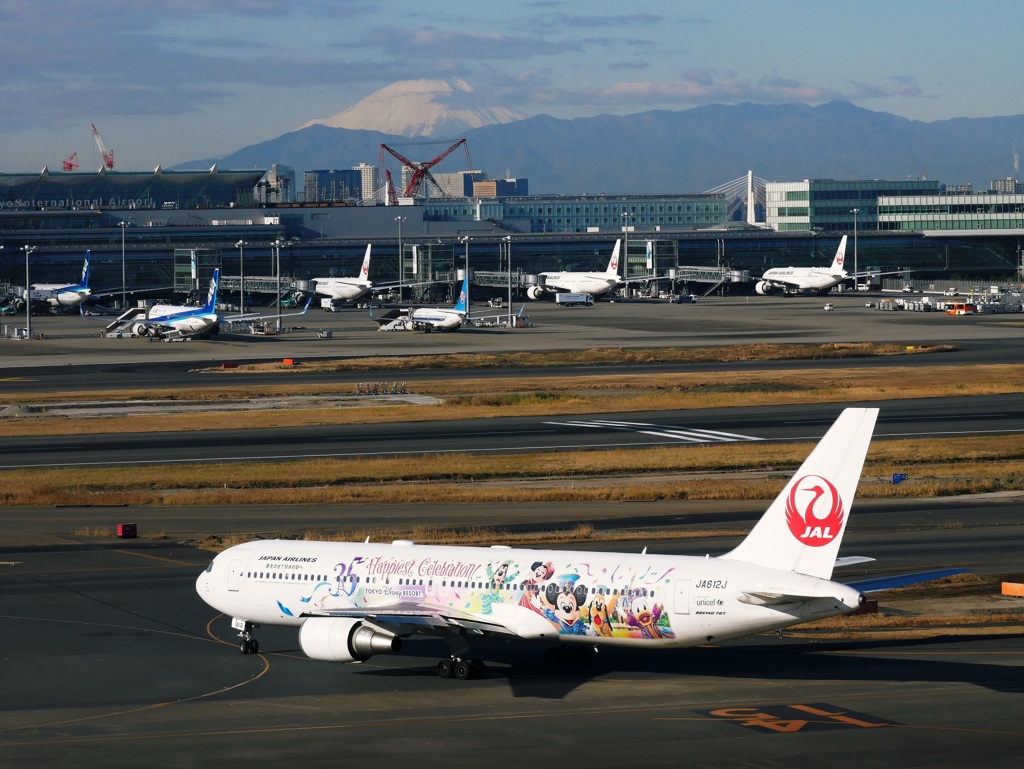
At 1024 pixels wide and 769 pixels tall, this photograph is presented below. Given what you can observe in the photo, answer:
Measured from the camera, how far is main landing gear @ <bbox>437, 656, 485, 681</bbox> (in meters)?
39.7

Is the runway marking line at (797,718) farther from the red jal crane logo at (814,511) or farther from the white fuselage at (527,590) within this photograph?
the red jal crane logo at (814,511)

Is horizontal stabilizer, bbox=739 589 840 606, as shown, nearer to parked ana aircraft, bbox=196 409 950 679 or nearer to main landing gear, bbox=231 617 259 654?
parked ana aircraft, bbox=196 409 950 679

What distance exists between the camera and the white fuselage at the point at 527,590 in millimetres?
35688

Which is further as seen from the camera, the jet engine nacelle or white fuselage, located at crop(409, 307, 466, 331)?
white fuselage, located at crop(409, 307, 466, 331)

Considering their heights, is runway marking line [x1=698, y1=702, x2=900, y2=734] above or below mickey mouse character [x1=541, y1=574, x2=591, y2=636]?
below

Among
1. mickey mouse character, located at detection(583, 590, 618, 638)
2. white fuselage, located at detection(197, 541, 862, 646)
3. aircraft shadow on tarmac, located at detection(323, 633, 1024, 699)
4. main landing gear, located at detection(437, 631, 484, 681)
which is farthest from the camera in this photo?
main landing gear, located at detection(437, 631, 484, 681)

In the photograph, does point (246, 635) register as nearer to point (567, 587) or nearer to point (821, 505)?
point (567, 587)

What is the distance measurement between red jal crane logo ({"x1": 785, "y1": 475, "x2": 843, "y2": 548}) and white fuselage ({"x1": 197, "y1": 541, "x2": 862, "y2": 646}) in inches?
50.4

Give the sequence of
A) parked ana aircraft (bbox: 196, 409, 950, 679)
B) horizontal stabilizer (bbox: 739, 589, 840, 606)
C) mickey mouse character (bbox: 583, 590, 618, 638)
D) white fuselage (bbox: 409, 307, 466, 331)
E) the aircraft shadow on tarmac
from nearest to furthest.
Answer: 1. horizontal stabilizer (bbox: 739, 589, 840, 606)
2. parked ana aircraft (bbox: 196, 409, 950, 679)
3. mickey mouse character (bbox: 583, 590, 618, 638)
4. the aircraft shadow on tarmac
5. white fuselage (bbox: 409, 307, 466, 331)

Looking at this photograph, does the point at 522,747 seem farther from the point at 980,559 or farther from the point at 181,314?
the point at 181,314

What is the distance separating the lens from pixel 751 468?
80.4 m

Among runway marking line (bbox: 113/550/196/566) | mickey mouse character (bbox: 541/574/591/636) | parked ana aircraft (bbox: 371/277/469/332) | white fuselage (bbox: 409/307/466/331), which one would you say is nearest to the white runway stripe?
runway marking line (bbox: 113/550/196/566)

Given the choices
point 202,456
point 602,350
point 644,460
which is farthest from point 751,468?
point 602,350

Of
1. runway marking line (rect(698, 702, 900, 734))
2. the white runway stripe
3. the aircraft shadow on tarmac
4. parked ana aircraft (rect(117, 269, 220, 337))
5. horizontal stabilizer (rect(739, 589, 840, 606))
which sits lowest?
the aircraft shadow on tarmac
